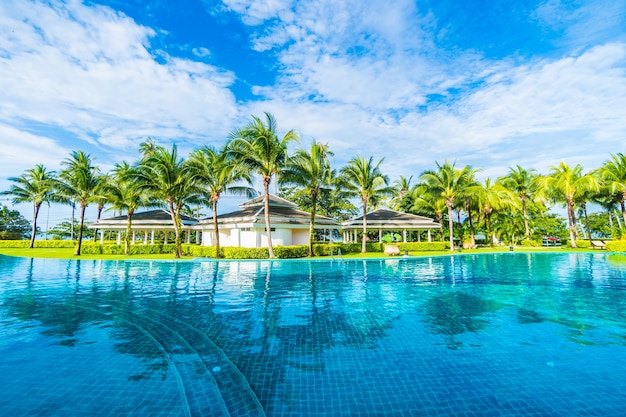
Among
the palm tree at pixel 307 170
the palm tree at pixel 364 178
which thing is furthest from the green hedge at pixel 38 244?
the palm tree at pixel 364 178

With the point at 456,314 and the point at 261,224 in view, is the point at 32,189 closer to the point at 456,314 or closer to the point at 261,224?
the point at 261,224

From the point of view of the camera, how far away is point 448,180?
29.6 meters

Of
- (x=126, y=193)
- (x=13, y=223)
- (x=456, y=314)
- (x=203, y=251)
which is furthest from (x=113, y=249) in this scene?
(x=13, y=223)

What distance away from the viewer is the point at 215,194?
78.6ft

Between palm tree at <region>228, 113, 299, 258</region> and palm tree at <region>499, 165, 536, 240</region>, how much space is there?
94.5ft

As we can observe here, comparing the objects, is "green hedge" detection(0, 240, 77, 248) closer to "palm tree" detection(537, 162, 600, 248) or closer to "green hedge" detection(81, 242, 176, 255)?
"green hedge" detection(81, 242, 176, 255)

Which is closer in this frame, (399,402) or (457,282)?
(399,402)

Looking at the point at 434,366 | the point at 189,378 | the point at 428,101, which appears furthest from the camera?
the point at 428,101

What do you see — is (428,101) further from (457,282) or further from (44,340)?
(44,340)

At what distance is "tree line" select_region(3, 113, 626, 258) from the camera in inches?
873

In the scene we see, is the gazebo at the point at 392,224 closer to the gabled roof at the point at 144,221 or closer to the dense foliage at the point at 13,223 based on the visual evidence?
the gabled roof at the point at 144,221

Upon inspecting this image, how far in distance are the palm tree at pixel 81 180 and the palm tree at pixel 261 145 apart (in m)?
14.2

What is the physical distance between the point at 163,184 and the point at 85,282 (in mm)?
11531

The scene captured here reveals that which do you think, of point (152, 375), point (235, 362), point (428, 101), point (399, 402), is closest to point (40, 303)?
point (152, 375)
